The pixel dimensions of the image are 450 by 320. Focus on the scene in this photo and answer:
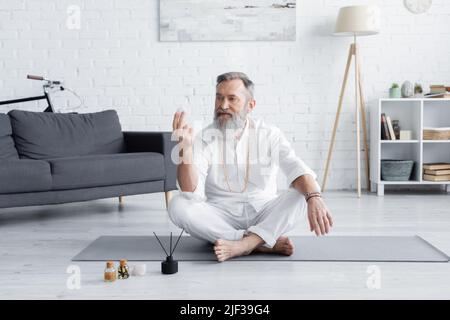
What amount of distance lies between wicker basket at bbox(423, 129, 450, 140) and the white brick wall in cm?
55

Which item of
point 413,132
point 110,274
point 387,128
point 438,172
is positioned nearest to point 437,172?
point 438,172

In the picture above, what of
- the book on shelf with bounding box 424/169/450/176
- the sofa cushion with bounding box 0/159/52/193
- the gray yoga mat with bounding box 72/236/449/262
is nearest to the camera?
the gray yoga mat with bounding box 72/236/449/262

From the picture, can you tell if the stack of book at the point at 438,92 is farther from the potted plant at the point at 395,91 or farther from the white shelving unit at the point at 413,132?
the potted plant at the point at 395,91

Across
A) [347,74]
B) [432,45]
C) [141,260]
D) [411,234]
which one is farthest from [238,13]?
[141,260]

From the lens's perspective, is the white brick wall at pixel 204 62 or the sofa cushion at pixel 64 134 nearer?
the sofa cushion at pixel 64 134

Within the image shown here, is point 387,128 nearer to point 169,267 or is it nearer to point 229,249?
point 229,249

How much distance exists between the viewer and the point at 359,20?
468 cm

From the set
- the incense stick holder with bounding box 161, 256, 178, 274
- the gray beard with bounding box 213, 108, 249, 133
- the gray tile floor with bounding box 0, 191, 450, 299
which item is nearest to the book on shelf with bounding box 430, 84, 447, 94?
the gray tile floor with bounding box 0, 191, 450, 299

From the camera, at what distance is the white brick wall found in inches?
202

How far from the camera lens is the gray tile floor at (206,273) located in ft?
6.69

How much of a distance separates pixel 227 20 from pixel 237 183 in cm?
281

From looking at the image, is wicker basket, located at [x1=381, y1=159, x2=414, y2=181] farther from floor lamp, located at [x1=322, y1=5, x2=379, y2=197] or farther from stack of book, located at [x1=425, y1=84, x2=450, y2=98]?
stack of book, located at [x1=425, y1=84, x2=450, y2=98]

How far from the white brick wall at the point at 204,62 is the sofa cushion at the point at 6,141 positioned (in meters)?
1.22

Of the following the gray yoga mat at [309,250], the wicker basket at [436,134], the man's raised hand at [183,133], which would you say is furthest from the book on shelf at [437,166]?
the man's raised hand at [183,133]
